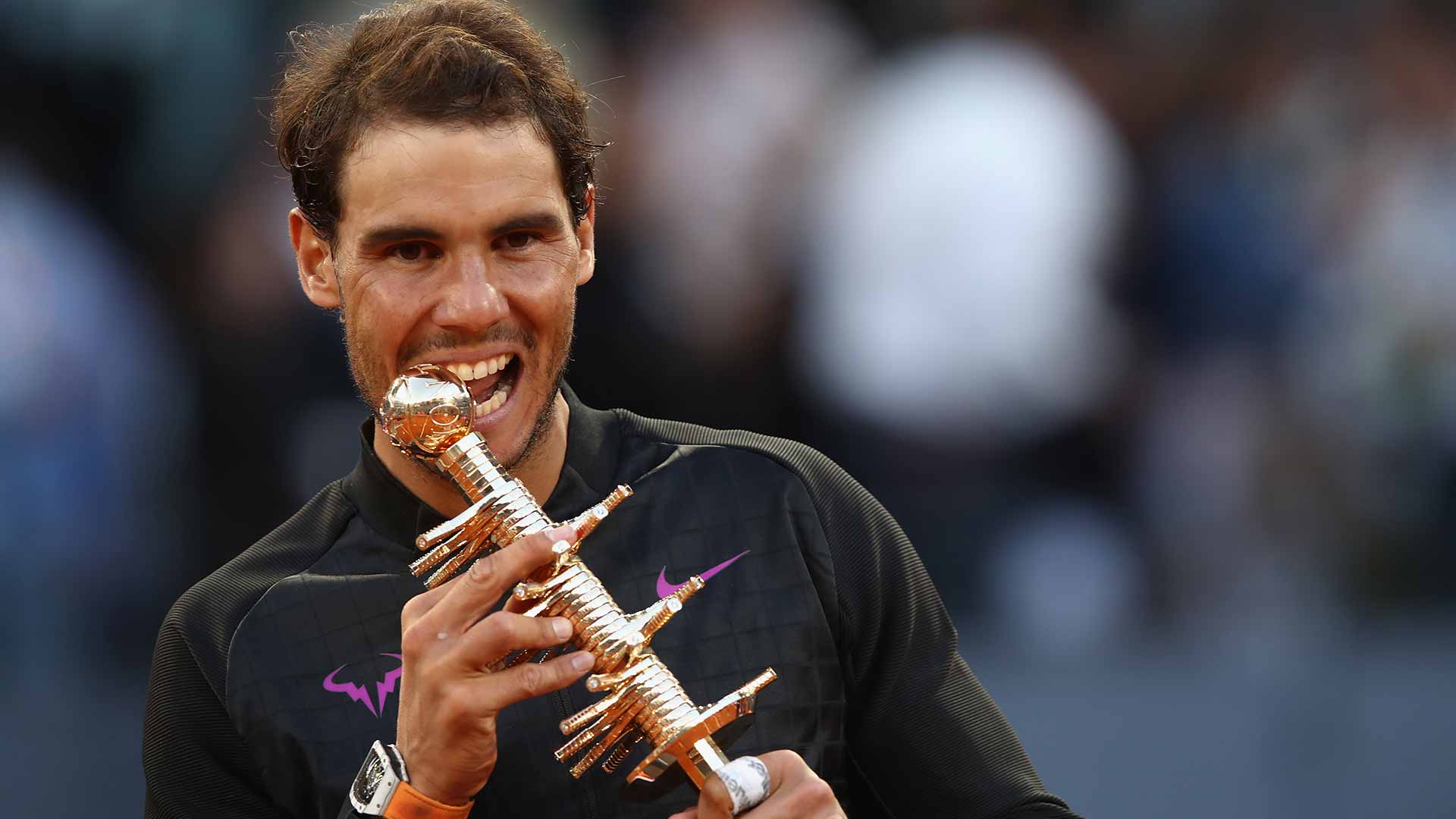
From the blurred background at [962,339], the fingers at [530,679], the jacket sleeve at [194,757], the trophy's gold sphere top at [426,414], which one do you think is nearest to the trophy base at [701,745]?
the fingers at [530,679]

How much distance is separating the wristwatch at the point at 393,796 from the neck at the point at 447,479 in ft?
1.56

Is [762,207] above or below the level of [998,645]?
above

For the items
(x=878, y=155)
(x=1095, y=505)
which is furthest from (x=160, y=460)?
(x=1095, y=505)

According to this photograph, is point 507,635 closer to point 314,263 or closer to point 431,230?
point 431,230

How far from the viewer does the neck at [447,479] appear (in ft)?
7.69

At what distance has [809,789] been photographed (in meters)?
1.79

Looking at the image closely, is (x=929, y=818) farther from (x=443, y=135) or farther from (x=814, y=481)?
(x=443, y=135)

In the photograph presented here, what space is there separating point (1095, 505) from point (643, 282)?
4.83ft

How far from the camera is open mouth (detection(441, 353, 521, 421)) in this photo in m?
2.14

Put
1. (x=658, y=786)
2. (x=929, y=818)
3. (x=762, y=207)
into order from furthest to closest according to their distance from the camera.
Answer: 1. (x=762, y=207)
2. (x=929, y=818)
3. (x=658, y=786)

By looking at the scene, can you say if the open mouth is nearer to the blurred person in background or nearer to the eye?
the eye

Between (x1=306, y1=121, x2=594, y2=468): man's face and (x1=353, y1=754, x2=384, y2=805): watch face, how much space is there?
419 millimetres

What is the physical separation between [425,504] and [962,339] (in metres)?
3.20

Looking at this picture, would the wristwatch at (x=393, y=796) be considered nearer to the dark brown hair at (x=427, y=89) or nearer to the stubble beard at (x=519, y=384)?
the stubble beard at (x=519, y=384)
